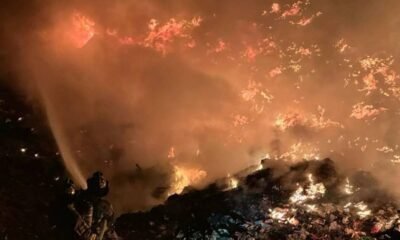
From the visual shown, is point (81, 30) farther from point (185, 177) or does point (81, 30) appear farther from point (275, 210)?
point (275, 210)

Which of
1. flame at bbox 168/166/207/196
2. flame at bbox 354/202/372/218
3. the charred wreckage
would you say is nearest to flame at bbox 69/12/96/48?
flame at bbox 168/166/207/196

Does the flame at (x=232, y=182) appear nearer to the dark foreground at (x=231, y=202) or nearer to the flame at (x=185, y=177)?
the dark foreground at (x=231, y=202)

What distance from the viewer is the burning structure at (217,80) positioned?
47.2 feet

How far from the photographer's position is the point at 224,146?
48.3 feet

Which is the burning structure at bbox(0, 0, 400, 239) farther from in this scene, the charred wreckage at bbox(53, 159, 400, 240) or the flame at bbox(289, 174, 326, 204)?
the flame at bbox(289, 174, 326, 204)

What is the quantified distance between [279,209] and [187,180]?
281 centimetres

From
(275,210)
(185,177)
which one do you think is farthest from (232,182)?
(275,210)

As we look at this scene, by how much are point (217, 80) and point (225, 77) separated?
28cm

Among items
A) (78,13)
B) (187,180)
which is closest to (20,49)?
(78,13)

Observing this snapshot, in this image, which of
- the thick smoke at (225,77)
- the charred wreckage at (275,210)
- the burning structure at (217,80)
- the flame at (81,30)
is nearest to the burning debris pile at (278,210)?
the charred wreckage at (275,210)

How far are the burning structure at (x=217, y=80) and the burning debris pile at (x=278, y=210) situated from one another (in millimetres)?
464

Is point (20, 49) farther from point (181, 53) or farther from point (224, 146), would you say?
point (224, 146)

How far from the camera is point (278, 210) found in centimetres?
1267

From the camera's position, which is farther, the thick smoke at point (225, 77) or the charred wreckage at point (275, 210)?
the thick smoke at point (225, 77)
